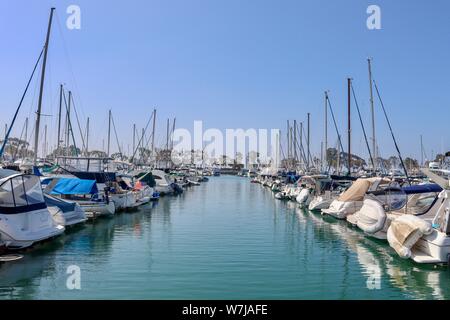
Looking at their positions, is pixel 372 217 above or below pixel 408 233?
below

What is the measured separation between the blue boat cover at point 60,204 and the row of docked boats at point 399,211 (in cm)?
1772

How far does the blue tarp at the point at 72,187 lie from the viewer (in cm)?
3059

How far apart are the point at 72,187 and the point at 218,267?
56.0 feet

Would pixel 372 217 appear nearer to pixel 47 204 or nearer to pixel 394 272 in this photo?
pixel 394 272

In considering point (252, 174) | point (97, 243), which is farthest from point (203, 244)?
point (252, 174)

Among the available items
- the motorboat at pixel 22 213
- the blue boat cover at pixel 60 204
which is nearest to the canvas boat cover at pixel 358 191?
the blue boat cover at pixel 60 204

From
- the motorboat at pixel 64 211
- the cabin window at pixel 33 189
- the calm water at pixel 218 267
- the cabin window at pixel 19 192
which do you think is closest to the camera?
the calm water at pixel 218 267

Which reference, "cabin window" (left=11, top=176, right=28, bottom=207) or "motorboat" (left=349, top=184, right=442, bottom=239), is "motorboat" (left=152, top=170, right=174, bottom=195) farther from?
"cabin window" (left=11, top=176, right=28, bottom=207)

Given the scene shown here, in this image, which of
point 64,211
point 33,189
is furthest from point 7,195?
point 64,211

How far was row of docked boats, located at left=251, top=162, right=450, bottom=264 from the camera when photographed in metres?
18.0

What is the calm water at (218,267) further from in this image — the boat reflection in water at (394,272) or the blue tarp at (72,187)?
the blue tarp at (72,187)

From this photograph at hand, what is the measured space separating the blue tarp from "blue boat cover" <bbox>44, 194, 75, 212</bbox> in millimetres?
3477

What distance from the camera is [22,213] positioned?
19453 millimetres

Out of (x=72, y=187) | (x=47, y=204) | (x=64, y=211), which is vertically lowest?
(x=64, y=211)
